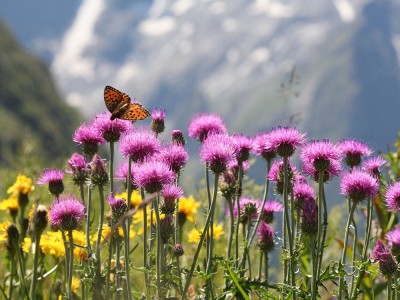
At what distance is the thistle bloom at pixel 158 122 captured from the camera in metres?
4.45

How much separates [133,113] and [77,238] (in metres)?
1.27

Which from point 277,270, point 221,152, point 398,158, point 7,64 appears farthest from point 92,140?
point 7,64

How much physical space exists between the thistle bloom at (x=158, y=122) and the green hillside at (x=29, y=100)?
149 m

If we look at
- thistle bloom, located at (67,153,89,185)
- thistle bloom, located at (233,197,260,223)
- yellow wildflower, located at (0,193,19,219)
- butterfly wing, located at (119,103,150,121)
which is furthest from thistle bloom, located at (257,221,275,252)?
yellow wildflower, located at (0,193,19,219)

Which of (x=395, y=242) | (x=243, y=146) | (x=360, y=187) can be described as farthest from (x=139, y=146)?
(x=395, y=242)

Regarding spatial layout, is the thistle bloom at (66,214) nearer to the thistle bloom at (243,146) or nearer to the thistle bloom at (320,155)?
the thistle bloom at (243,146)

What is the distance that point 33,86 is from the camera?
177 metres

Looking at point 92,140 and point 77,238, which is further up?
point 92,140

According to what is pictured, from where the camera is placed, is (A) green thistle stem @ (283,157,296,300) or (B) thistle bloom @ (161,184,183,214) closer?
(A) green thistle stem @ (283,157,296,300)

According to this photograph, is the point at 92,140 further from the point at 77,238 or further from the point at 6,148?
the point at 6,148

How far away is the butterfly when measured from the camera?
3.96m

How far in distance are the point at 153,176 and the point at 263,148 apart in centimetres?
101

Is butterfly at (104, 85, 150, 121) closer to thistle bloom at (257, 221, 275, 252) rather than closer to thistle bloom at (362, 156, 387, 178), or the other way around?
thistle bloom at (257, 221, 275, 252)

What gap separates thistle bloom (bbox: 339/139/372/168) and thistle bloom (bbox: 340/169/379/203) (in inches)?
19.9
